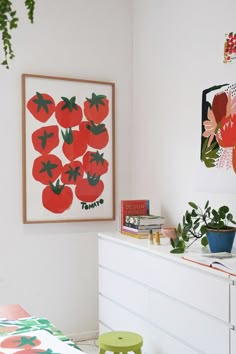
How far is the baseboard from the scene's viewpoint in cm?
350

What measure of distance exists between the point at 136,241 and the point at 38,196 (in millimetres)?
911

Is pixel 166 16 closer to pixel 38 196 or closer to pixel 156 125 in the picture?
pixel 156 125

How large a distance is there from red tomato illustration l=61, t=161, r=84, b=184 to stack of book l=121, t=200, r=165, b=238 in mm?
486

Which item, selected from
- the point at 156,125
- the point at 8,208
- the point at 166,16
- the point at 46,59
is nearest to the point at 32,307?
the point at 8,208

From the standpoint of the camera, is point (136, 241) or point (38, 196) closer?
point (136, 241)

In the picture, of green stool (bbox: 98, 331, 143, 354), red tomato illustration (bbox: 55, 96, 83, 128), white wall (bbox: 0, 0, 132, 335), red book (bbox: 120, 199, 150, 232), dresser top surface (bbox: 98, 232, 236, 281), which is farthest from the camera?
red tomato illustration (bbox: 55, 96, 83, 128)

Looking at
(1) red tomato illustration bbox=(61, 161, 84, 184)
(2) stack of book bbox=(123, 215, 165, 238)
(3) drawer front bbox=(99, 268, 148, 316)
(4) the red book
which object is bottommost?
(3) drawer front bbox=(99, 268, 148, 316)

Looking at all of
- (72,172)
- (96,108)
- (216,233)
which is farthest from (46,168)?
(216,233)

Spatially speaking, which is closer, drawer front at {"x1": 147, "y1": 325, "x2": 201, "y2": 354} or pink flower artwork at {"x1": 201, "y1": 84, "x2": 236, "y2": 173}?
drawer front at {"x1": 147, "y1": 325, "x2": 201, "y2": 354}

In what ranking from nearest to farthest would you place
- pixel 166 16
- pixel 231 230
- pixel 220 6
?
pixel 231 230, pixel 220 6, pixel 166 16

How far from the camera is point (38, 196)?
11.1ft

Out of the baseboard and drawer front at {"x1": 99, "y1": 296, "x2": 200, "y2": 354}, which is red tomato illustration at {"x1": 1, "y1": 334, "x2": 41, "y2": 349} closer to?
drawer front at {"x1": 99, "y1": 296, "x2": 200, "y2": 354}

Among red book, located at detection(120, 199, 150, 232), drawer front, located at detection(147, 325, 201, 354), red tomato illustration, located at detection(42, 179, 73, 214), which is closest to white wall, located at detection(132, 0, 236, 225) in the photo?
red book, located at detection(120, 199, 150, 232)

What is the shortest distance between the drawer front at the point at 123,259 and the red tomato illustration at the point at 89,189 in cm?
48
